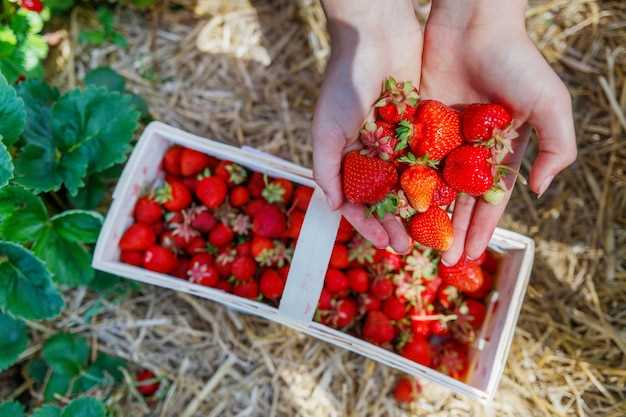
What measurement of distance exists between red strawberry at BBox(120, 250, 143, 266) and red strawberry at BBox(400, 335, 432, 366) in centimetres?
92

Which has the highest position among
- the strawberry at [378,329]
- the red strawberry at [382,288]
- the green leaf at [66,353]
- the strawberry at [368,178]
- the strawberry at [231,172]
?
→ the strawberry at [368,178]

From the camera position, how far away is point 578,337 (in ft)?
6.98

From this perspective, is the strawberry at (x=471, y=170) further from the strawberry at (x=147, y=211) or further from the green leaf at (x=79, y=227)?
the green leaf at (x=79, y=227)

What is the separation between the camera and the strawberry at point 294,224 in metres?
1.90

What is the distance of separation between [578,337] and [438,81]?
108 cm

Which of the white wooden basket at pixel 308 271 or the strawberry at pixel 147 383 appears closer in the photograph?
the white wooden basket at pixel 308 271

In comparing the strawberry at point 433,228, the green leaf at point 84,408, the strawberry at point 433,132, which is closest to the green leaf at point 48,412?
the green leaf at point 84,408

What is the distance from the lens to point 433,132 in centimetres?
159

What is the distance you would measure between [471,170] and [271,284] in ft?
2.44

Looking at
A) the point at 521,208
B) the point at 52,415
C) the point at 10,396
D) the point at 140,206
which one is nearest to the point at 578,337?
the point at 521,208

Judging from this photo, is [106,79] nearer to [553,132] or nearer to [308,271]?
[308,271]

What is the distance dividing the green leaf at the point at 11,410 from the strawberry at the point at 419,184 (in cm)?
140

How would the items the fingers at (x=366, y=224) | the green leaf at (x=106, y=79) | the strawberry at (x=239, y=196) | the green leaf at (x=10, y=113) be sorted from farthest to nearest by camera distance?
the green leaf at (x=106, y=79) → the strawberry at (x=239, y=196) → the green leaf at (x=10, y=113) → the fingers at (x=366, y=224)

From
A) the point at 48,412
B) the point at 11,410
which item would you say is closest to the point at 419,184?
the point at 48,412
